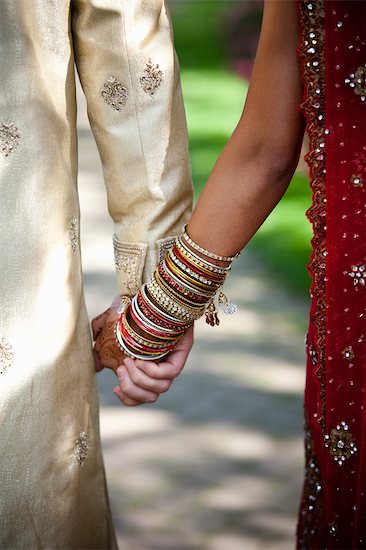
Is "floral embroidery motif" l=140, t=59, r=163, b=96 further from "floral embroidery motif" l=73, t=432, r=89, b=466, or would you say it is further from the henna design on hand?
"floral embroidery motif" l=73, t=432, r=89, b=466

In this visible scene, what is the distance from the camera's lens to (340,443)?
1858 mm

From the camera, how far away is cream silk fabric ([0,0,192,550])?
6.31ft

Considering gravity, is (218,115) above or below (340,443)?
above

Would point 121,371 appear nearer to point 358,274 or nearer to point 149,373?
point 149,373

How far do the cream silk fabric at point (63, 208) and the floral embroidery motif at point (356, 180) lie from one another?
554 mm

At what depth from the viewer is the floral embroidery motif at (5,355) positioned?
1.97 metres

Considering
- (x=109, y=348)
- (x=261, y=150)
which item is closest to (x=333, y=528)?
(x=109, y=348)

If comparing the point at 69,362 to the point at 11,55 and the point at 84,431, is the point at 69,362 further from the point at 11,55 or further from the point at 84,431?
the point at 11,55

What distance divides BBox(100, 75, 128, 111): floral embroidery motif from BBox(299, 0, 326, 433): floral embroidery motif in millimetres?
501

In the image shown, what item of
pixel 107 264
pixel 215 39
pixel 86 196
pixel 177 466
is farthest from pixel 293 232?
pixel 215 39

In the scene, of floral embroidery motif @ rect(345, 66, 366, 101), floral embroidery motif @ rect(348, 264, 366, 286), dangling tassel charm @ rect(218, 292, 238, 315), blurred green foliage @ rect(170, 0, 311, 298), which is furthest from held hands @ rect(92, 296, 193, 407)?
blurred green foliage @ rect(170, 0, 311, 298)

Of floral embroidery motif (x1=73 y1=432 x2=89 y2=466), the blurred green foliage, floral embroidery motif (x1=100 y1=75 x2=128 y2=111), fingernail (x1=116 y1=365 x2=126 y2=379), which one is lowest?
floral embroidery motif (x1=73 y1=432 x2=89 y2=466)

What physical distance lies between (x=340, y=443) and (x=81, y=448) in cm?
59

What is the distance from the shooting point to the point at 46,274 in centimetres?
200
